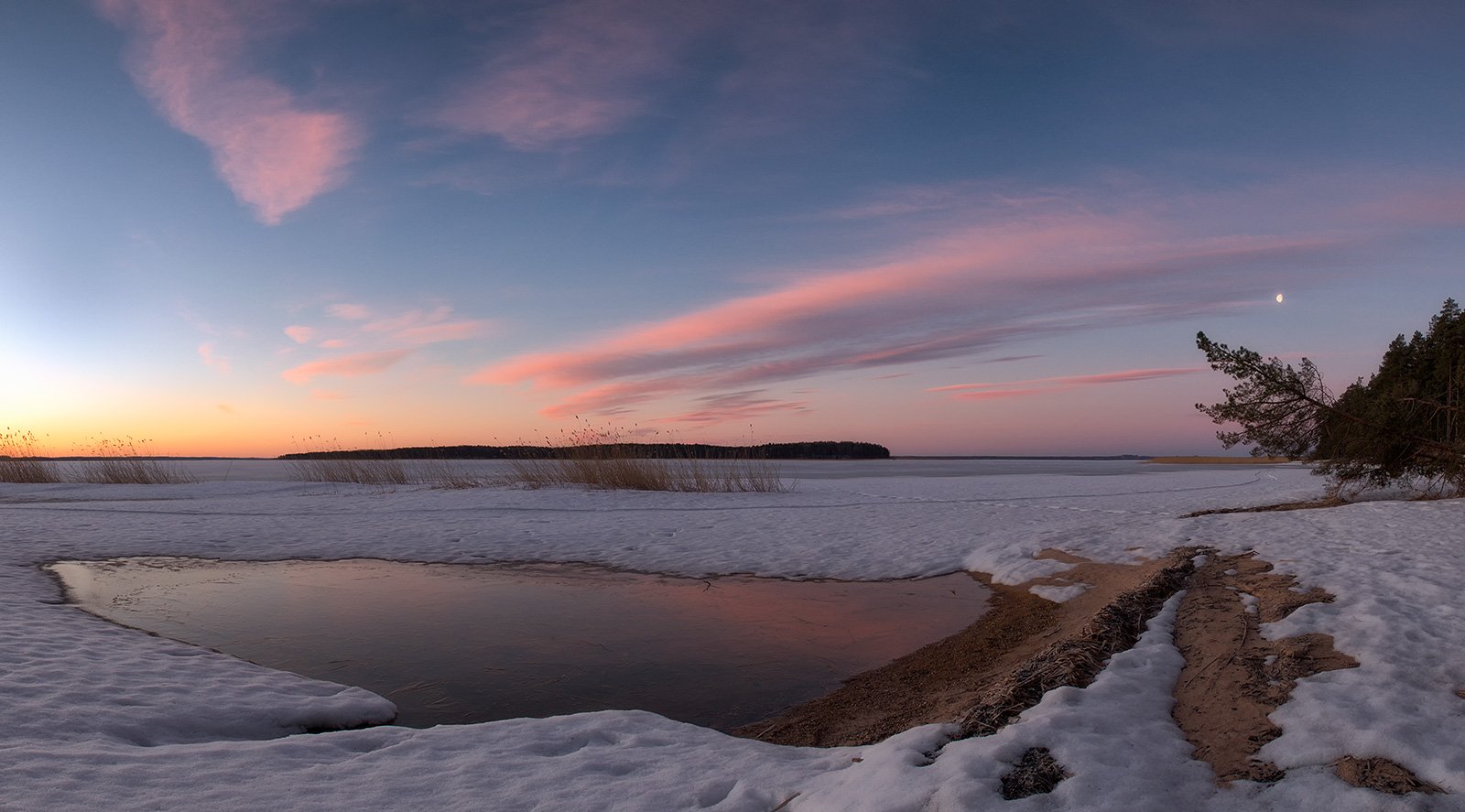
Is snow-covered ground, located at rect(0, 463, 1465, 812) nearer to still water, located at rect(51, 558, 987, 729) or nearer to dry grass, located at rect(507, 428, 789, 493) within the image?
still water, located at rect(51, 558, 987, 729)

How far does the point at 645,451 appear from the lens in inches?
906

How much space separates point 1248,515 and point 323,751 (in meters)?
10.6

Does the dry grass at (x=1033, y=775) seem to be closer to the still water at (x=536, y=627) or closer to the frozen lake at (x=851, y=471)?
the still water at (x=536, y=627)

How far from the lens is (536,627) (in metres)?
6.46

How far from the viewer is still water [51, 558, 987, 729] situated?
191 inches

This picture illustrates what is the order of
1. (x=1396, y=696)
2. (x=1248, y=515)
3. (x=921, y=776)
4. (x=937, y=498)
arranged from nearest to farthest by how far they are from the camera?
(x=921, y=776)
(x=1396, y=696)
(x=1248, y=515)
(x=937, y=498)

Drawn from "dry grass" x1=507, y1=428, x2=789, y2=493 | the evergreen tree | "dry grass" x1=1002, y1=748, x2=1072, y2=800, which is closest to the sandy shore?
"dry grass" x1=1002, y1=748, x2=1072, y2=800

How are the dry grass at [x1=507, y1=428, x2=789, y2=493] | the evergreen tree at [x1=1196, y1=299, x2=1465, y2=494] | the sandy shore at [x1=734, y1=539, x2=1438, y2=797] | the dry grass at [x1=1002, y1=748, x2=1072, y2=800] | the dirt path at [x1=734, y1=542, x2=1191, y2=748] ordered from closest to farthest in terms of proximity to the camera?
the dry grass at [x1=1002, y1=748, x2=1072, y2=800] → the sandy shore at [x1=734, y1=539, x2=1438, y2=797] → the dirt path at [x1=734, y1=542, x2=1191, y2=748] → the evergreen tree at [x1=1196, y1=299, x2=1465, y2=494] → the dry grass at [x1=507, y1=428, x2=789, y2=493]

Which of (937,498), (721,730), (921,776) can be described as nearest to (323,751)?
(721,730)

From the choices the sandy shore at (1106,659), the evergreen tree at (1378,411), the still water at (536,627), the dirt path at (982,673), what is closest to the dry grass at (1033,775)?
the sandy shore at (1106,659)

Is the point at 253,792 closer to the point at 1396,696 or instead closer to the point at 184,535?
the point at 1396,696

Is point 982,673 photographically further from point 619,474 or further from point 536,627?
point 619,474

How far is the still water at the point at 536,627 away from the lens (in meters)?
4.86

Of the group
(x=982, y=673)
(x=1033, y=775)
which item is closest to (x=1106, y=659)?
(x=982, y=673)
